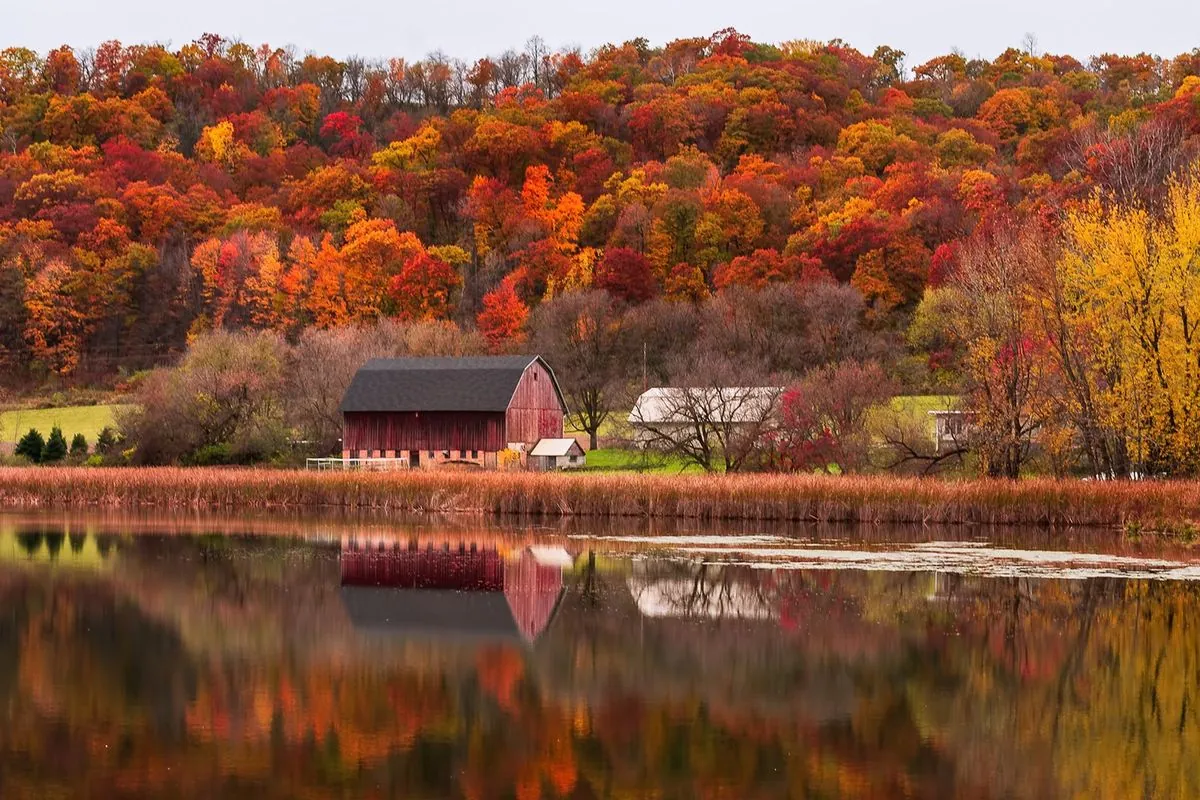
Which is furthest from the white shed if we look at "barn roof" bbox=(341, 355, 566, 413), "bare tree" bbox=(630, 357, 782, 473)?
"bare tree" bbox=(630, 357, 782, 473)

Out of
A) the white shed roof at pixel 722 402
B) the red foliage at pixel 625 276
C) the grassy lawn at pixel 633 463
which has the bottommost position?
the grassy lawn at pixel 633 463

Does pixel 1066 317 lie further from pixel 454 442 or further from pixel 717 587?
pixel 454 442

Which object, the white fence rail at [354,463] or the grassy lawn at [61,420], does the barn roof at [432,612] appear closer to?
the white fence rail at [354,463]

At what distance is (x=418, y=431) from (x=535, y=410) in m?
4.57

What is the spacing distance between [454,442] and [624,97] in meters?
61.2

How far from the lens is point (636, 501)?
35844mm

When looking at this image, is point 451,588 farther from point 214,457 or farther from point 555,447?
point 555,447

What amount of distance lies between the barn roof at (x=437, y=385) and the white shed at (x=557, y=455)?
2.34 m

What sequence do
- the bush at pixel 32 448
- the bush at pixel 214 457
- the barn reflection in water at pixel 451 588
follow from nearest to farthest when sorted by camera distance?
the barn reflection in water at pixel 451 588, the bush at pixel 214 457, the bush at pixel 32 448

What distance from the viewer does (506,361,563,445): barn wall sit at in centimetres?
5409

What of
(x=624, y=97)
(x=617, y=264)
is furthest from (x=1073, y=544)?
(x=624, y=97)

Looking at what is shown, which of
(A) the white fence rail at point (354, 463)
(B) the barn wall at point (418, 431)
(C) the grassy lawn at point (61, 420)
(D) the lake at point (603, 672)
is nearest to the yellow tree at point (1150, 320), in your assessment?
(D) the lake at point (603, 672)

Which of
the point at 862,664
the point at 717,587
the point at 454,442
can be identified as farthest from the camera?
the point at 454,442

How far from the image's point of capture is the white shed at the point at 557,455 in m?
53.6
